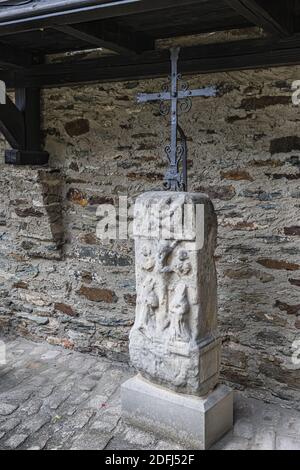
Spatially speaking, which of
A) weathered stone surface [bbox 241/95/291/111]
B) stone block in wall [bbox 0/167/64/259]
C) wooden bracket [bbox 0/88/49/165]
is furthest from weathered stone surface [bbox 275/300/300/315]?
wooden bracket [bbox 0/88/49/165]

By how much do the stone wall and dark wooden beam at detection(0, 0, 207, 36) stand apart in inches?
40.4

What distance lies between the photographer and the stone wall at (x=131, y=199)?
325 centimetres

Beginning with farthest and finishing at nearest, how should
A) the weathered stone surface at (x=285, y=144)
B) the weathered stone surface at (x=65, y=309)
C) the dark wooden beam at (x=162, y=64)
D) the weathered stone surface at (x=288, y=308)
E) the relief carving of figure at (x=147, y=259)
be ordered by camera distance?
the weathered stone surface at (x=65, y=309) → the weathered stone surface at (x=288, y=308) → the weathered stone surface at (x=285, y=144) → the dark wooden beam at (x=162, y=64) → the relief carving of figure at (x=147, y=259)

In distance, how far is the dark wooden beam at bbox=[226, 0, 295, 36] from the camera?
2395mm

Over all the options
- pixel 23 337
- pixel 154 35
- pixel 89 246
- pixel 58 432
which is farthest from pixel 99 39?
pixel 23 337

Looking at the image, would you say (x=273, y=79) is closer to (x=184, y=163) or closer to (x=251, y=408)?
(x=184, y=163)

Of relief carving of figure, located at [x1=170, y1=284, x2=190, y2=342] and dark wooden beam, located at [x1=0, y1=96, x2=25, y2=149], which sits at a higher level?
dark wooden beam, located at [x1=0, y1=96, x2=25, y2=149]

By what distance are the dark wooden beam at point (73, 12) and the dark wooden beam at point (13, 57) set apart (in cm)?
93

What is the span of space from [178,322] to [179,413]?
1.76 ft

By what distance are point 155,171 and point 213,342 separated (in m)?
1.39

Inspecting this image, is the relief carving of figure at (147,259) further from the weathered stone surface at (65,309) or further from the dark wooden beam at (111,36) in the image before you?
the weathered stone surface at (65,309)

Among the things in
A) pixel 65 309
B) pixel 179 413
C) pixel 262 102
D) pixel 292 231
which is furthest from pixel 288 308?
pixel 65 309

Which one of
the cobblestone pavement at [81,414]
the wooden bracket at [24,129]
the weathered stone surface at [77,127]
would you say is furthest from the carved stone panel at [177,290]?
the wooden bracket at [24,129]

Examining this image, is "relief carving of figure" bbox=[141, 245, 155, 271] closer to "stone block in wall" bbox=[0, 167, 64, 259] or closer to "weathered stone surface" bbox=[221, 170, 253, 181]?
"weathered stone surface" bbox=[221, 170, 253, 181]
